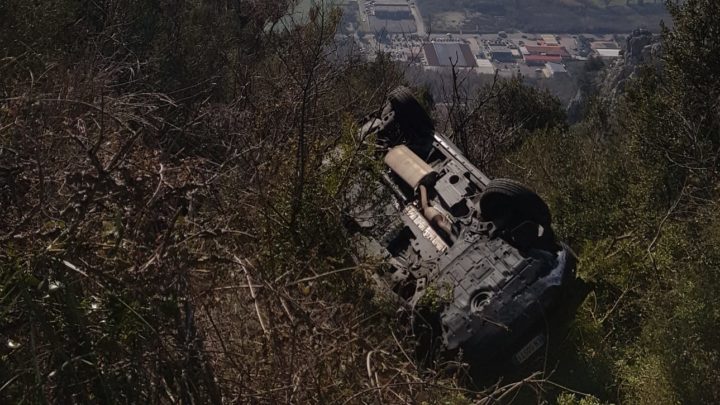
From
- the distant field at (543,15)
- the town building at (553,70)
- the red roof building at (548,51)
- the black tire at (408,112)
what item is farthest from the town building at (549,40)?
the black tire at (408,112)

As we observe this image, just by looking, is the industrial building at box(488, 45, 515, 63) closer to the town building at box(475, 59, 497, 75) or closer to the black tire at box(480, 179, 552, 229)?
the town building at box(475, 59, 497, 75)

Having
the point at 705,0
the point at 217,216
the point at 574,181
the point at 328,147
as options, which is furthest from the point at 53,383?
the point at 705,0

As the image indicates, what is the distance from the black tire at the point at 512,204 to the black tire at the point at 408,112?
2.33 metres

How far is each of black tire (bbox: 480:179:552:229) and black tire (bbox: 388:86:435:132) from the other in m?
2.33

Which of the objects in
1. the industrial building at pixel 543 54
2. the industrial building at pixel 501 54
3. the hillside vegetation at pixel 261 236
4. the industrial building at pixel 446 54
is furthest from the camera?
the industrial building at pixel 543 54

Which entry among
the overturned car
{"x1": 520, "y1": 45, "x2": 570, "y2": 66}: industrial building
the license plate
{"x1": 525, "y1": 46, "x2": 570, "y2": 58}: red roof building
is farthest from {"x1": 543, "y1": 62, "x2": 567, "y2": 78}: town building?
the license plate

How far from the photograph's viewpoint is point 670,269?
7.05 meters

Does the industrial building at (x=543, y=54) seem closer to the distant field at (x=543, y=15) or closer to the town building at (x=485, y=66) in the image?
the town building at (x=485, y=66)

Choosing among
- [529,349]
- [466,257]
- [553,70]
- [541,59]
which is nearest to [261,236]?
[466,257]

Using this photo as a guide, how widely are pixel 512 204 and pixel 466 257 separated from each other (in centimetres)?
71

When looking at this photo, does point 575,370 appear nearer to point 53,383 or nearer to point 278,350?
point 278,350

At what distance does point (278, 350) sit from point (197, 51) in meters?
11.6

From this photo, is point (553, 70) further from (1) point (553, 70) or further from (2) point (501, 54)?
(2) point (501, 54)

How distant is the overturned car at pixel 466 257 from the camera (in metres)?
5.57
